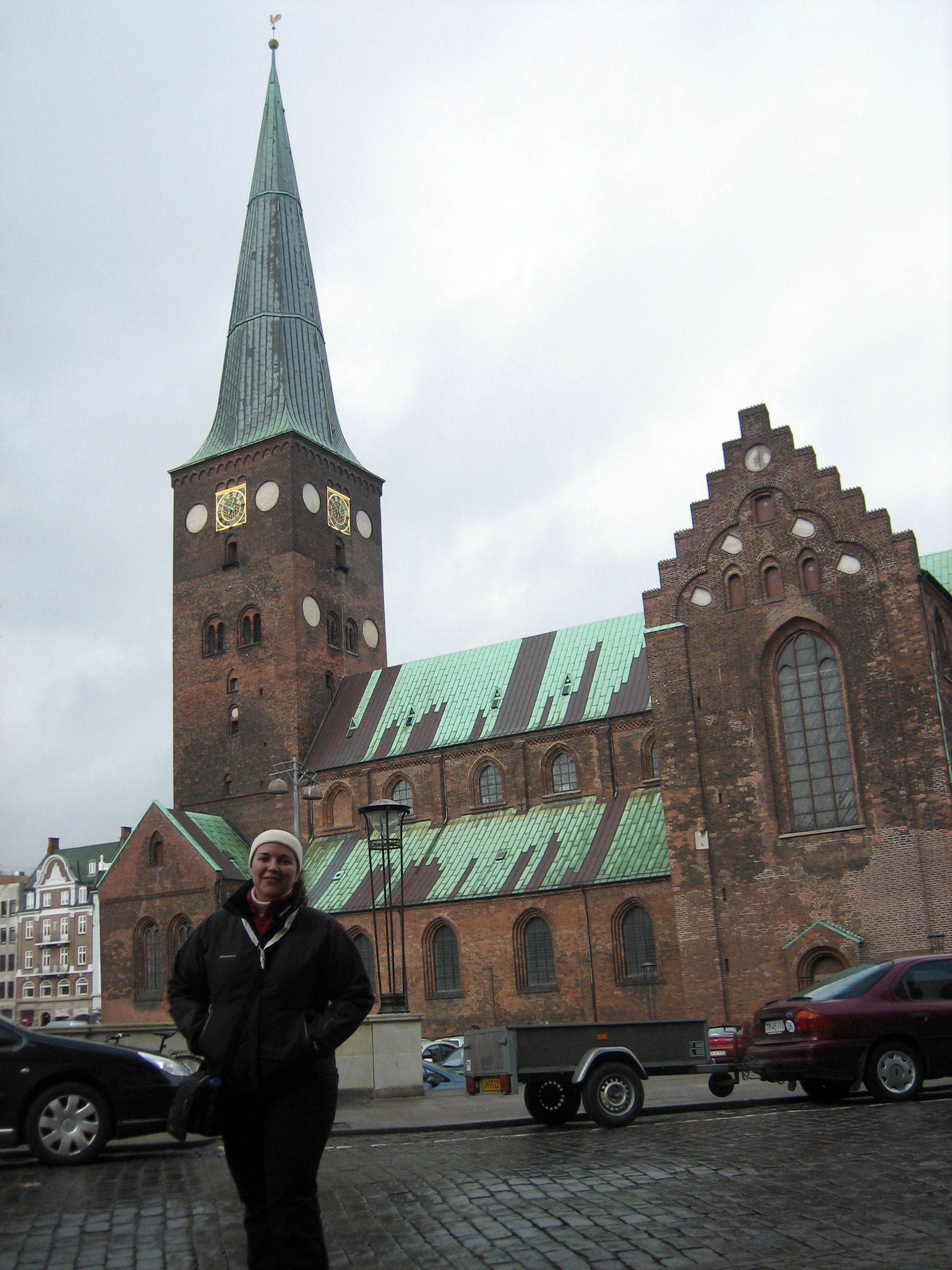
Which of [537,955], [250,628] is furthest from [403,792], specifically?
[250,628]

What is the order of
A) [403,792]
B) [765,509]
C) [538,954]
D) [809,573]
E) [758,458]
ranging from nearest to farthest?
[809,573]
[765,509]
[758,458]
[538,954]
[403,792]

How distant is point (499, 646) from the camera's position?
4866cm

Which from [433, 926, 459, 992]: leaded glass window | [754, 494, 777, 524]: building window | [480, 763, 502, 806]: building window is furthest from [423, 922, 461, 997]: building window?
[754, 494, 777, 524]: building window

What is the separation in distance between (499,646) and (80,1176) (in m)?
37.8

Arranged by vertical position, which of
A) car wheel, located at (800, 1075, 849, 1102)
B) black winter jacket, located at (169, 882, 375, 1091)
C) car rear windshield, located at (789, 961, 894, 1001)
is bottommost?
car wheel, located at (800, 1075, 849, 1102)

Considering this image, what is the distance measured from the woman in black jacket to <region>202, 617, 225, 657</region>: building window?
47.3m

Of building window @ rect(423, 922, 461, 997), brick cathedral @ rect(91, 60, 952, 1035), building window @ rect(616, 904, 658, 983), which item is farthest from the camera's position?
building window @ rect(423, 922, 461, 997)

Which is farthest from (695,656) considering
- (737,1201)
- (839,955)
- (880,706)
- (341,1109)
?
(737,1201)

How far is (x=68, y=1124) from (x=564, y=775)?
3181 centimetres

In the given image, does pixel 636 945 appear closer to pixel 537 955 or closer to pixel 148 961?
pixel 537 955

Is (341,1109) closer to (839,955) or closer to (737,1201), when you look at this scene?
(737,1201)

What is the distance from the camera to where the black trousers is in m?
5.36

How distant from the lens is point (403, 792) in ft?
153

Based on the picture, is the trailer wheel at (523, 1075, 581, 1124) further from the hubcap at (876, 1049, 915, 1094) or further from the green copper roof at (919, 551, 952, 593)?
the green copper roof at (919, 551, 952, 593)
